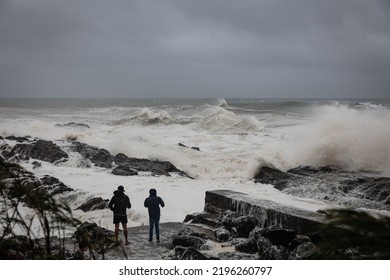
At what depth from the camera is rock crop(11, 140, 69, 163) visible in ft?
21.1

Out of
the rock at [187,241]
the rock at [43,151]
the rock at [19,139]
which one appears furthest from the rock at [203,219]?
the rock at [19,139]

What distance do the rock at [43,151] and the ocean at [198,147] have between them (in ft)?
0.57

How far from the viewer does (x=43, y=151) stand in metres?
7.24

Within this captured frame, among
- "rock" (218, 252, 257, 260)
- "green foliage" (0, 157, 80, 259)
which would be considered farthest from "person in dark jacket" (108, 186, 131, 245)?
"green foliage" (0, 157, 80, 259)

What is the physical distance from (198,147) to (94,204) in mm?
2576

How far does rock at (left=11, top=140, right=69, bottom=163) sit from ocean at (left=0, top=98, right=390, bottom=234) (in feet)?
0.57

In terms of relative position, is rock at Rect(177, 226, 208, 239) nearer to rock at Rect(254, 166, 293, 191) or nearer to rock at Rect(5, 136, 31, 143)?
rock at Rect(254, 166, 293, 191)

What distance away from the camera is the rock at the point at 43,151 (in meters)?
6.44

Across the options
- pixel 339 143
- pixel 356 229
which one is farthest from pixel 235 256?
pixel 339 143

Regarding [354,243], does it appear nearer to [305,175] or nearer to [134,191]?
[134,191]

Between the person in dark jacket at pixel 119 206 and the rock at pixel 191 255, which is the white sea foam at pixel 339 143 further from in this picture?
the rock at pixel 191 255

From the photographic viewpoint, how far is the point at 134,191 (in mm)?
6180

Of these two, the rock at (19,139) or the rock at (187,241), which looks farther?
the rock at (19,139)

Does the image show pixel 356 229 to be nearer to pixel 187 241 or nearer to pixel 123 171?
pixel 187 241
